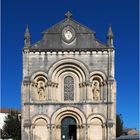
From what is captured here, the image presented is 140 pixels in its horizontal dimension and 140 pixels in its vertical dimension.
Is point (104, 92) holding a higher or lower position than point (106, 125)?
higher

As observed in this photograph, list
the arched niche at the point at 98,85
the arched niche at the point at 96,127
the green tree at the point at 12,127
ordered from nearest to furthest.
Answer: the arched niche at the point at 96,127 < the arched niche at the point at 98,85 < the green tree at the point at 12,127

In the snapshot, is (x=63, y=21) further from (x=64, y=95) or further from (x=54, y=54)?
(x=64, y=95)

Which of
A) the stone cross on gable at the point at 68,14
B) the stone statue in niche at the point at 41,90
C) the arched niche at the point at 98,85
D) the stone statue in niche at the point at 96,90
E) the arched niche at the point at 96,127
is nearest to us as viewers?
the arched niche at the point at 96,127

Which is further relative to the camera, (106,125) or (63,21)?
(63,21)

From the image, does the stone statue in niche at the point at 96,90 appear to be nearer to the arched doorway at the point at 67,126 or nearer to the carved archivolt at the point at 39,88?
the arched doorway at the point at 67,126

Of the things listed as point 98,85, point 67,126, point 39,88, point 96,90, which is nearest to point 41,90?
point 39,88

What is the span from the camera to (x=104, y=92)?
35.2 meters

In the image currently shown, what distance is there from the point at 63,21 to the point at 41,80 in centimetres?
595

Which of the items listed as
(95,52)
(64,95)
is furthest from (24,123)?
(95,52)

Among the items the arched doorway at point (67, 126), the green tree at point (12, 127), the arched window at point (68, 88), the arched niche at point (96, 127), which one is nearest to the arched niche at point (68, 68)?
the arched window at point (68, 88)

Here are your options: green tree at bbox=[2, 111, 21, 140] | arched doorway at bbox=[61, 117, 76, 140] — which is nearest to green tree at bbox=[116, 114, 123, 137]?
green tree at bbox=[2, 111, 21, 140]

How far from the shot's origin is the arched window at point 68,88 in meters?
36.1

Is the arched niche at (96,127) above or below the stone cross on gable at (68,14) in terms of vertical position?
below

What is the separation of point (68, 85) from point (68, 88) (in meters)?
0.28
